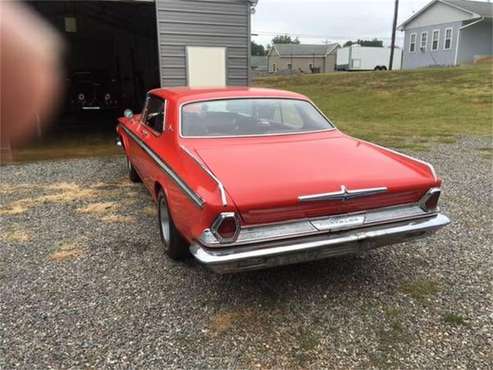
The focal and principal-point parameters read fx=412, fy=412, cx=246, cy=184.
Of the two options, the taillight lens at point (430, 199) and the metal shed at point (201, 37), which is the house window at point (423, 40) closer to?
the metal shed at point (201, 37)

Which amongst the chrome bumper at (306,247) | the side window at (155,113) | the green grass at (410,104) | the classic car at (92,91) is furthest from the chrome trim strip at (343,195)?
the classic car at (92,91)

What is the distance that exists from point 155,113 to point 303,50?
220ft

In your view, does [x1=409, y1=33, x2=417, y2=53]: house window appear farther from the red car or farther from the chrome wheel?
the chrome wheel

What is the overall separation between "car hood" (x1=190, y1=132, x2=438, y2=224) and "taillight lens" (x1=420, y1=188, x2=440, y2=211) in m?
0.06

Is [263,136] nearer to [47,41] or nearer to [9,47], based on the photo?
[9,47]

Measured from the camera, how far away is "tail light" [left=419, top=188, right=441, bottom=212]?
10.2 feet

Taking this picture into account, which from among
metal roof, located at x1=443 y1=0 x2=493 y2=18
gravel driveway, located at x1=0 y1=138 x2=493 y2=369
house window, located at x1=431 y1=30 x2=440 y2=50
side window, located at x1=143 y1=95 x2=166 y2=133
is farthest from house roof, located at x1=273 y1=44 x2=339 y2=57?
gravel driveway, located at x1=0 y1=138 x2=493 y2=369

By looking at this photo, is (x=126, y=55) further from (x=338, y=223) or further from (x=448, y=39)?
(x=448, y=39)

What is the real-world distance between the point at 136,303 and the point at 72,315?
1.44 feet

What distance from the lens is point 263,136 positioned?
3914 millimetres

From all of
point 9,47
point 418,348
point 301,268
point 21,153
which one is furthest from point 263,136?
point 9,47

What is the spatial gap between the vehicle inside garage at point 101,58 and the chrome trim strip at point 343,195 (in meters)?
9.59

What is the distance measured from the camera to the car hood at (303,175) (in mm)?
2701

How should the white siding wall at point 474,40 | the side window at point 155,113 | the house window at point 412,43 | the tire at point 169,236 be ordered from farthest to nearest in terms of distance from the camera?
the house window at point 412,43 → the white siding wall at point 474,40 → the side window at point 155,113 → the tire at point 169,236
